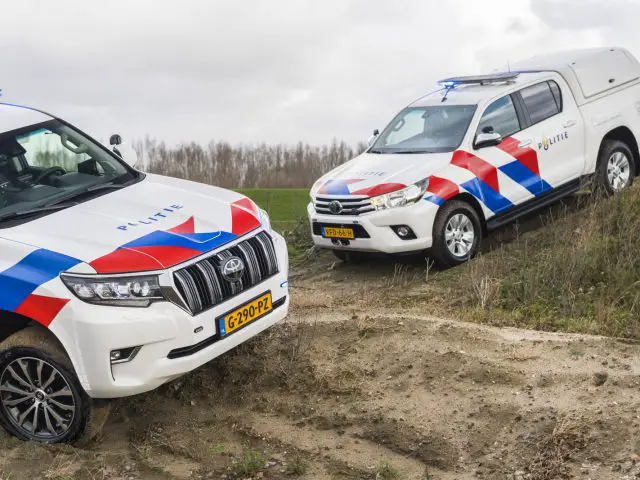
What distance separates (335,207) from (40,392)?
5.21 meters

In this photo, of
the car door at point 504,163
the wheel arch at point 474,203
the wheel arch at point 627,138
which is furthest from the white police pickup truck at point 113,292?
the wheel arch at point 627,138

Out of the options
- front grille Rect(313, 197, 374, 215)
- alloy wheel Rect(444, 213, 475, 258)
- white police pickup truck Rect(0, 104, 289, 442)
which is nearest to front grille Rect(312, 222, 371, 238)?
front grille Rect(313, 197, 374, 215)

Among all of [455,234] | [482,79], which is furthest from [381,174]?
[482,79]

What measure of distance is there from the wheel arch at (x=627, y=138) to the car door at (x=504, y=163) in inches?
70.3

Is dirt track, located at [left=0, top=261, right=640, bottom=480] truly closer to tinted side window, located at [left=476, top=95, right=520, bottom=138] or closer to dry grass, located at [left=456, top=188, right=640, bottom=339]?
dry grass, located at [left=456, top=188, right=640, bottom=339]

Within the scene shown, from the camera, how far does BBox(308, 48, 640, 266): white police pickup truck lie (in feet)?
35.8

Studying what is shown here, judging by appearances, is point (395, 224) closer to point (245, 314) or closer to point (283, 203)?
point (245, 314)

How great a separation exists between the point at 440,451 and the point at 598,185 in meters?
7.34

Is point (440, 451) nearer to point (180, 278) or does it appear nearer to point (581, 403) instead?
point (581, 403)

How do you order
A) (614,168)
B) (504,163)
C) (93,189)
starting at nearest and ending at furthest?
1. (93,189)
2. (504,163)
3. (614,168)

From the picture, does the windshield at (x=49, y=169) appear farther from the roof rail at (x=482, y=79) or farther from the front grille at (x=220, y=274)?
the roof rail at (x=482, y=79)

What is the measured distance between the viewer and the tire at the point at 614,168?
12859 millimetres

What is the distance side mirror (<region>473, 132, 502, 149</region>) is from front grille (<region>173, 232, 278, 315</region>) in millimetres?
4850

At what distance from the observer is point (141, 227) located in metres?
6.79
